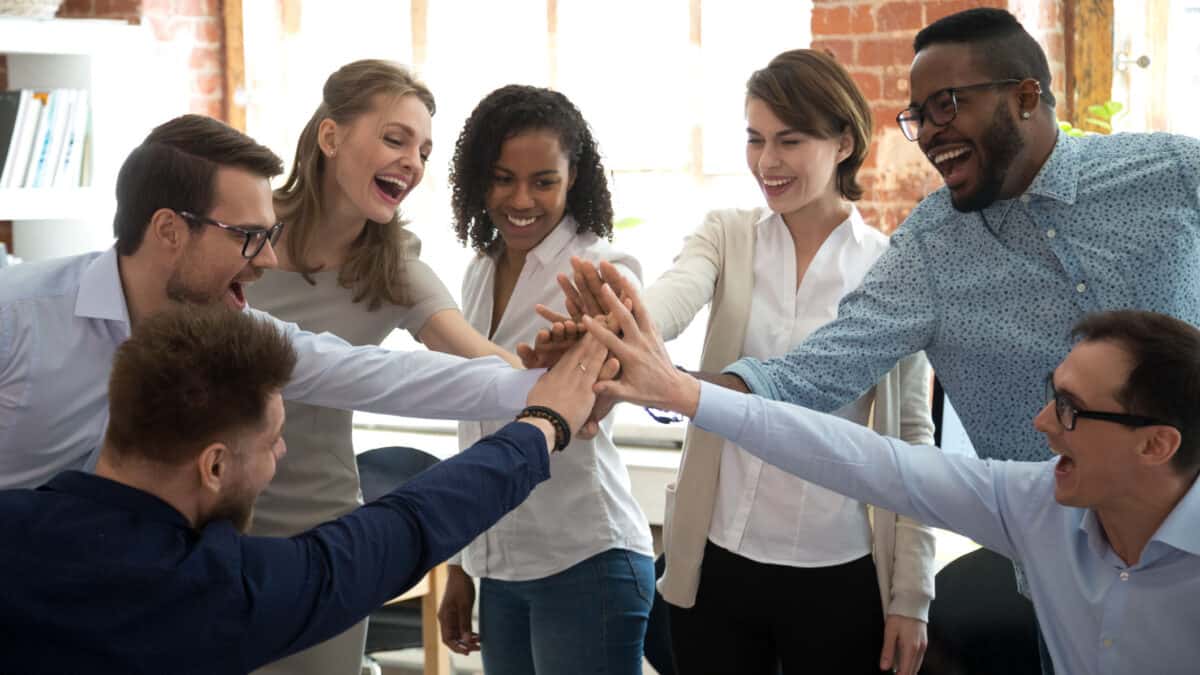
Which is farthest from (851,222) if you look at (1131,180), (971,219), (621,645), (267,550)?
(267,550)

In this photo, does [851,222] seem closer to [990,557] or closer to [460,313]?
[460,313]

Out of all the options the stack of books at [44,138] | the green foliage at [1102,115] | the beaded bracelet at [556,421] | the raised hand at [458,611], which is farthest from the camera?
the stack of books at [44,138]

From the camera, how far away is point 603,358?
1.99m

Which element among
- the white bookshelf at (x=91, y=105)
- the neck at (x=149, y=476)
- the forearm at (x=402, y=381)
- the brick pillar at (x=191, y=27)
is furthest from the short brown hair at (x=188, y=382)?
the brick pillar at (x=191, y=27)

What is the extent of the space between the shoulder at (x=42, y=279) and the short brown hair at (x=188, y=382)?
0.32 m

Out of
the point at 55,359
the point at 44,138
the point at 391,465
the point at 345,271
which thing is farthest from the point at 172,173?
the point at 44,138

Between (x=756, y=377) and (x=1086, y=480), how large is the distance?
0.52 meters

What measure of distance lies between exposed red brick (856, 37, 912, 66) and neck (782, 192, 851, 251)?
137cm

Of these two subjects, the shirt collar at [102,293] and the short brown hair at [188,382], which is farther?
the shirt collar at [102,293]

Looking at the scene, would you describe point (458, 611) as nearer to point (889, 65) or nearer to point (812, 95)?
point (812, 95)

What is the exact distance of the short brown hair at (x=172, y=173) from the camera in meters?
1.82

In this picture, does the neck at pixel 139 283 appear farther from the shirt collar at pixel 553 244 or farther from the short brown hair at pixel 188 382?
the shirt collar at pixel 553 244

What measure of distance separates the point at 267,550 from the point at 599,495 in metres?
0.80

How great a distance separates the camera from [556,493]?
2188 millimetres
